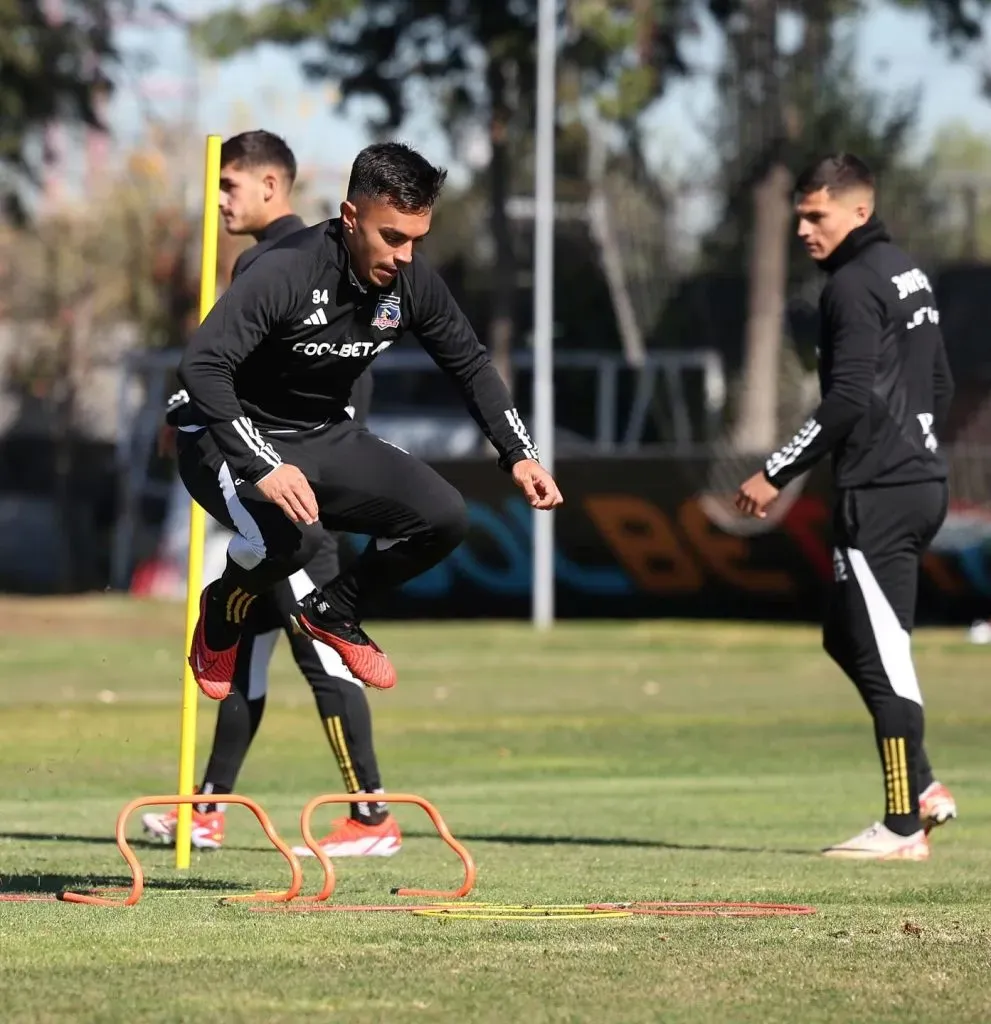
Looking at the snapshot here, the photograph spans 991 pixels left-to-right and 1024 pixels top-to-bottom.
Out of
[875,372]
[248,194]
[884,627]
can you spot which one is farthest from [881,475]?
[248,194]

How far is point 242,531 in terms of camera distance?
7.50 m

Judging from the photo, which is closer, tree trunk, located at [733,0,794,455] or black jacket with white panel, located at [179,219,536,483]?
black jacket with white panel, located at [179,219,536,483]

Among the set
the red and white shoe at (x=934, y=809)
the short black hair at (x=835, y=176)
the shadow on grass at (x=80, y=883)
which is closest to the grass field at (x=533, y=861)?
the shadow on grass at (x=80, y=883)

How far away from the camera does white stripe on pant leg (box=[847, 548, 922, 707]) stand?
8.90 m

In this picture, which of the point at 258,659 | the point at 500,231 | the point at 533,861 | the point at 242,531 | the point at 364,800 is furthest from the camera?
the point at 500,231

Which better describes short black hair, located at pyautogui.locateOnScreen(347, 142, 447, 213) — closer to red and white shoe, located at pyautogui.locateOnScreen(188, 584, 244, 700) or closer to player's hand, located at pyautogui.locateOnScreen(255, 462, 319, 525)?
player's hand, located at pyautogui.locateOnScreen(255, 462, 319, 525)

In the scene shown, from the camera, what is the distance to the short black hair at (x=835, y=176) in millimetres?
9062

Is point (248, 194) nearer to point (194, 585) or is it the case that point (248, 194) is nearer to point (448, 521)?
point (194, 585)

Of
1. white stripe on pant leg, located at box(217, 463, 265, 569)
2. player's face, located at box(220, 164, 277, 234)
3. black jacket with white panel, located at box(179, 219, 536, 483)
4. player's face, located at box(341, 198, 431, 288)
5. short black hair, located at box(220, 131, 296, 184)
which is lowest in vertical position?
white stripe on pant leg, located at box(217, 463, 265, 569)

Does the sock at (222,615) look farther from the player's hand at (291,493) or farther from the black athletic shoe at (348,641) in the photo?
the player's hand at (291,493)

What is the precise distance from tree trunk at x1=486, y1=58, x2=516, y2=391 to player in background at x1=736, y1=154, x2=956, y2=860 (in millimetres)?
27053

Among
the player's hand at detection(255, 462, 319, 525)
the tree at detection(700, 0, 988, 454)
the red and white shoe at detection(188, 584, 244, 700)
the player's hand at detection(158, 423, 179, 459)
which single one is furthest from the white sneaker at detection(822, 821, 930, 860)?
the tree at detection(700, 0, 988, 454)

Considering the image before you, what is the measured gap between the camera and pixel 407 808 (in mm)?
11258

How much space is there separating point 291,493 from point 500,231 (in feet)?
97.7
